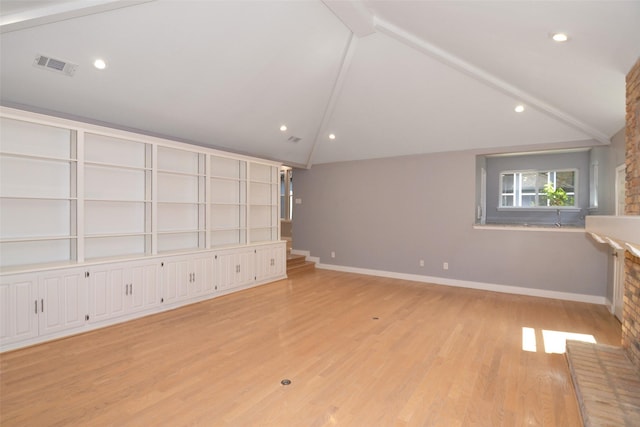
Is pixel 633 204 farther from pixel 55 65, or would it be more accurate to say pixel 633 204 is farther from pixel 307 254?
pixel 307 254

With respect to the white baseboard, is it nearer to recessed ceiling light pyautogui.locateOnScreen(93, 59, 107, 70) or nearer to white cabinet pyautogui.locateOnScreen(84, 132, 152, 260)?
white cabinet pyautogui.locateOnScreen(84, 132, 152, 260)

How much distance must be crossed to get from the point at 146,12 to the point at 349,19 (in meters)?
2.21

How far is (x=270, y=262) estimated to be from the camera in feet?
21.9

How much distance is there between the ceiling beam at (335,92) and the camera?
467cm

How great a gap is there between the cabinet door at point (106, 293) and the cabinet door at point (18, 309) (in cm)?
53

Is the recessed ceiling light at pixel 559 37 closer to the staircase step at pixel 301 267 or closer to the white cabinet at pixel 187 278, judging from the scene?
the white cabinet at pixel 187 278

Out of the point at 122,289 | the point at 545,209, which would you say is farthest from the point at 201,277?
the point at 545,209

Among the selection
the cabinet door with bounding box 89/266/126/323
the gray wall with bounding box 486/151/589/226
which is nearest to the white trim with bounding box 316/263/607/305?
the gray wall with bounding box 486/151/589/226

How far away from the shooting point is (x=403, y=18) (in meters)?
3.53

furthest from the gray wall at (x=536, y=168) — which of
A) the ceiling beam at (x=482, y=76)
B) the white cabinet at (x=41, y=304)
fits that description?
the white cabinet at (x=41, y=304)

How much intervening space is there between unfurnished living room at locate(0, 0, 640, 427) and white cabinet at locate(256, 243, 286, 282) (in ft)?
0.13

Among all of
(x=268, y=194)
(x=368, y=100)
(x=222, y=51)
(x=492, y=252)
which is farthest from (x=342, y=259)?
(x=222, y=51)

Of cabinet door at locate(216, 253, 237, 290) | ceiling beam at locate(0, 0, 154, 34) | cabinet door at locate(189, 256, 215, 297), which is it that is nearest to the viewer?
ceiling beam at locate(0, 0, 154, 34)

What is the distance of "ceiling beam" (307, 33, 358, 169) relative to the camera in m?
4.67
